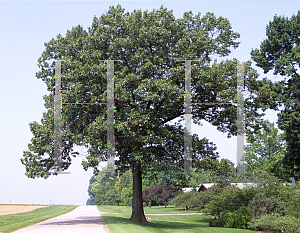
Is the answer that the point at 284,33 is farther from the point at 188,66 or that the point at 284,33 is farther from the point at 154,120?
the point at 154,120

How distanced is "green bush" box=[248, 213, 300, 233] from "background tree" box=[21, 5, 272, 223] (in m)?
4.80

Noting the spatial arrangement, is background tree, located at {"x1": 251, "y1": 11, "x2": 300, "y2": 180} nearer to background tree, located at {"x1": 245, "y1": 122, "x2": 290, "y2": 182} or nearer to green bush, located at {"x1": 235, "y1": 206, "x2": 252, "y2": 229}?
green bush, located at {"x1": 235, "y1": 206, "x2": 252, "y2": 229}

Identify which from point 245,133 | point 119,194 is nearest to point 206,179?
point 119,194

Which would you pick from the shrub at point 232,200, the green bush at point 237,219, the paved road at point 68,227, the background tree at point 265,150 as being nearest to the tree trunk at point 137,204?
the paved road at point 68,227

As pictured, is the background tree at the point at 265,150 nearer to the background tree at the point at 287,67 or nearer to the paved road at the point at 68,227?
the background tree at the point at 287,67

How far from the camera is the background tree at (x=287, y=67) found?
3198 cm

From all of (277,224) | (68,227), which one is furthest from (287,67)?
(68,227)

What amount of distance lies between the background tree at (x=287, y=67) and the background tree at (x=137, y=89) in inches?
476

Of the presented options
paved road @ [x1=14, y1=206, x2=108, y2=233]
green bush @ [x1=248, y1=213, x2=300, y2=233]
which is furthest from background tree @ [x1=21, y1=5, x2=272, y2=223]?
green bush @ [x1=248, y1=213, x2=300, y2=233]

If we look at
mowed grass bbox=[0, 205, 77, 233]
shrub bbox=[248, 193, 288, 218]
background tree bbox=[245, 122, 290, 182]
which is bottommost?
mowed grass bbox=[0, 205, 77, 233]

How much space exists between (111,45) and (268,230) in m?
15.1

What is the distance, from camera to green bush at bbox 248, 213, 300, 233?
A: 56.0 feet

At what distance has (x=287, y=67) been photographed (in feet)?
109

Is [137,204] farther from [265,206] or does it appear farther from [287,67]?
[287,67]
